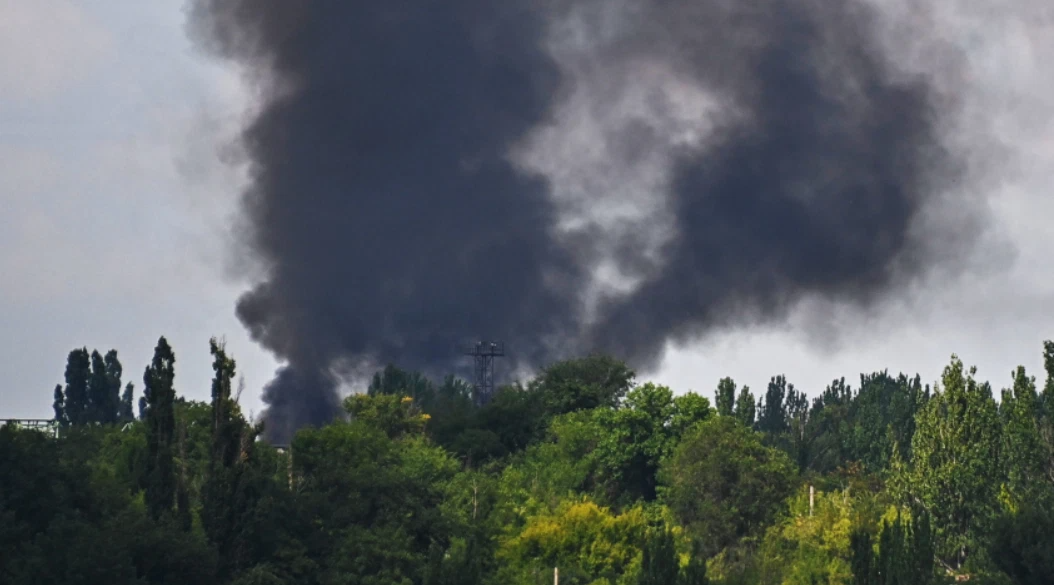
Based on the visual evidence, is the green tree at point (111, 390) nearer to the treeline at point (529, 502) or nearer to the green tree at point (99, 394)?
the green tree at point (99, 394)

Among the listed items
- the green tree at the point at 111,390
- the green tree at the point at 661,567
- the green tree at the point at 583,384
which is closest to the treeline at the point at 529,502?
the green tree at the point at 661,567

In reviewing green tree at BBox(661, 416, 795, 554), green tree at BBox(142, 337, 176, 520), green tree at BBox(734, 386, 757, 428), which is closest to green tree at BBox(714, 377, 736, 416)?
green tree at BBox(734, 386, 757, 428)

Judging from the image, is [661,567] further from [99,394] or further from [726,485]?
[99,394]

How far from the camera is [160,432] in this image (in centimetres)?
6744

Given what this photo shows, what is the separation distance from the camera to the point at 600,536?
282 ft

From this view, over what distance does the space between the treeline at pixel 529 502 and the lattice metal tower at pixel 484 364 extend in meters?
38.1

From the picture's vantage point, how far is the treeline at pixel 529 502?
202 feet

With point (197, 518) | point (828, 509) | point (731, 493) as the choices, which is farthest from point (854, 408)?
point (197, 518)

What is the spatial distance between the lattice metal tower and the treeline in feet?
125

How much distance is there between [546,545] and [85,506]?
93.0 feet

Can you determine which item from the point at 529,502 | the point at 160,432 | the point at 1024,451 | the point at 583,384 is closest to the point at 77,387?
the point at 583,384

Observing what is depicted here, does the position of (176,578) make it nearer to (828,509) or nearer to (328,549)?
(328,549)

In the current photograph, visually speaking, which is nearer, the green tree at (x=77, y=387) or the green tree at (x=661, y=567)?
the green tree at (x=661, y=567)

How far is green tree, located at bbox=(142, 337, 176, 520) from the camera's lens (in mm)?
65875
